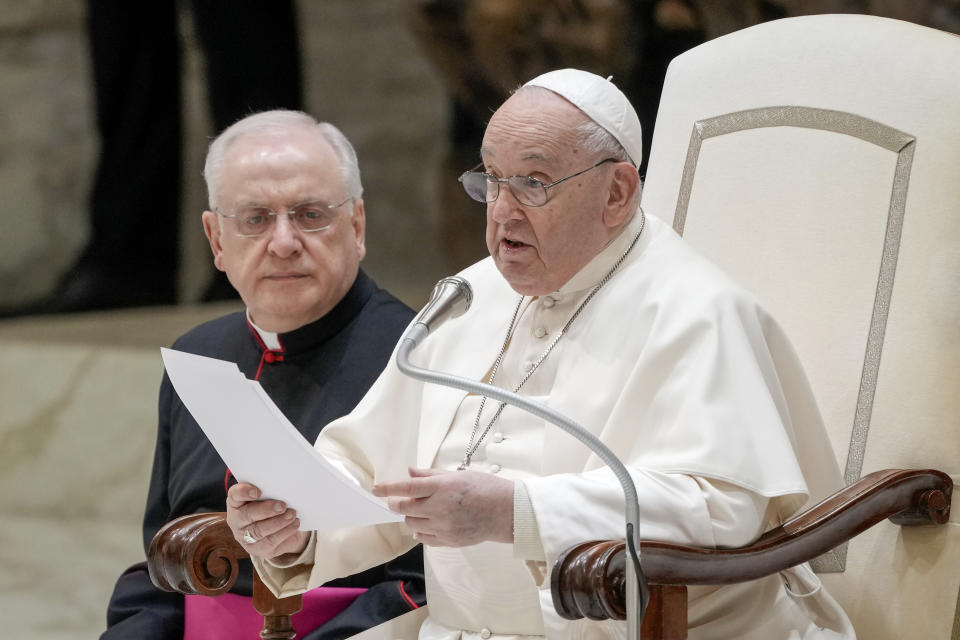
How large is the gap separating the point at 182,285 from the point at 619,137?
6431mm

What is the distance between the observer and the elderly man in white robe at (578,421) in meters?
2.23

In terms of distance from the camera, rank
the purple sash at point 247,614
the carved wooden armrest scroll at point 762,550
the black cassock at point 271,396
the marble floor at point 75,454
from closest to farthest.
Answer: the carved wooden armrest scroll at point 762,550 < the purple sash at point 247,614 < the black cassock at point 271,396 < the marble floor at point 75,454

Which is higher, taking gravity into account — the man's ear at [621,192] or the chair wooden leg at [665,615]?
the man's ear at [621,192]

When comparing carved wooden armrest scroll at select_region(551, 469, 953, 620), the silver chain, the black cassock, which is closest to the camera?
carved wooden armrest scroll at select_region(551, 469, 953, 620)

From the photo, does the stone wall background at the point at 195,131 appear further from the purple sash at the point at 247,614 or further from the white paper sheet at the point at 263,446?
the white paper sheet at the point at 263,446

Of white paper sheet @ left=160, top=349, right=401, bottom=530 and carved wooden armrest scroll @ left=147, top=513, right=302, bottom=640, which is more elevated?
white paper sheet @ left=160, top=349, right=401, bottom=530

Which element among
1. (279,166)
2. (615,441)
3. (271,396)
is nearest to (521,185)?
(615,441)

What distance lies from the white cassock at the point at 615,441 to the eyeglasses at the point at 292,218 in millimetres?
548

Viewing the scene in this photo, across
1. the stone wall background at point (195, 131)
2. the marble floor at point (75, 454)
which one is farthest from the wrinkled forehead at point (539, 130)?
the stone wall background at point (195, 131)

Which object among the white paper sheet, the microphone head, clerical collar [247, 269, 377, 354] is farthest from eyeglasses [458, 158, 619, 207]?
clerical collar [247, 269, 377, 354]

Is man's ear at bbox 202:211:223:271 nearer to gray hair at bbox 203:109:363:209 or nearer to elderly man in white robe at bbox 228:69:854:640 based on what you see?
gray hair at bbox 203:109:363:209

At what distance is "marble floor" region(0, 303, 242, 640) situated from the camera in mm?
6172

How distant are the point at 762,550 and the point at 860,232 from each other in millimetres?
839

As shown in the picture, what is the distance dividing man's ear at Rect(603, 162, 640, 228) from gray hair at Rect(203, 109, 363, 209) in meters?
0.94
